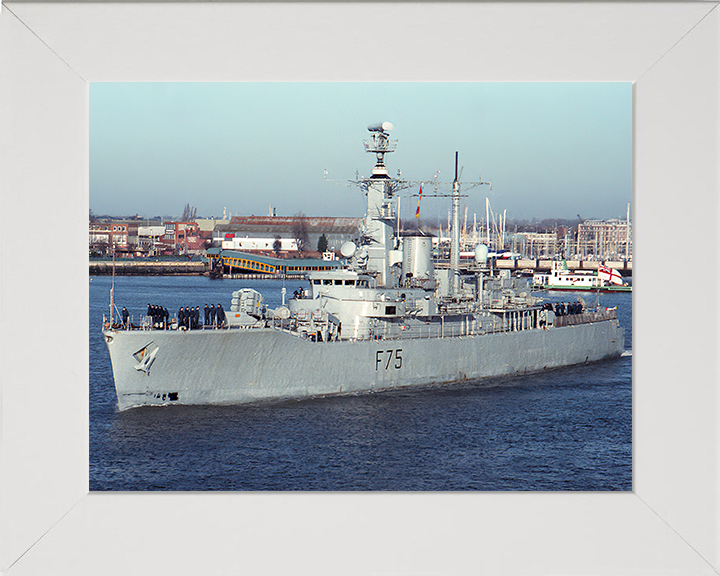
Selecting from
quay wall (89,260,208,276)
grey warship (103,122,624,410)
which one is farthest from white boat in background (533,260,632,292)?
grey warship (103,122,624,410)

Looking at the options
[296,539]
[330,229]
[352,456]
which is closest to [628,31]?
[296,539]

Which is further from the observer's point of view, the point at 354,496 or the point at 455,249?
the point at 455,249

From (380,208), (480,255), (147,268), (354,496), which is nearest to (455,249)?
(480,255)

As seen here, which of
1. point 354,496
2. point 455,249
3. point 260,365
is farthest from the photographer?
point 455,249

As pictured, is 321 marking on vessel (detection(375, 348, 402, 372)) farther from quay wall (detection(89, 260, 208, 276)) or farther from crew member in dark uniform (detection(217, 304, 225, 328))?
quay wall (detection(89, 260, 208, 276))

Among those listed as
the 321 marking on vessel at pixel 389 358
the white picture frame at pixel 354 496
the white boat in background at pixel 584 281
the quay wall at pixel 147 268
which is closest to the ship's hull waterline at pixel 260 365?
the 321 marking on vessel at pixel 389 358

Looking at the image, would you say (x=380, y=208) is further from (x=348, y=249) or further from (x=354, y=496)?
(x=354, y=496)

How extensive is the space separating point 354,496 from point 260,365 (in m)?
9.12

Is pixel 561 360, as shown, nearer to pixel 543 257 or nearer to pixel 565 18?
pixel 565 18

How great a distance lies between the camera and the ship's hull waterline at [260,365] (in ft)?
50.5

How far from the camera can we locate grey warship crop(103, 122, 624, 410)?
15.5 metres

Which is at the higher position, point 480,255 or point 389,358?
point 480,255

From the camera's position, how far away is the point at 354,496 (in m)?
7.10

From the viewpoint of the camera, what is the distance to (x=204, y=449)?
12875 mm
